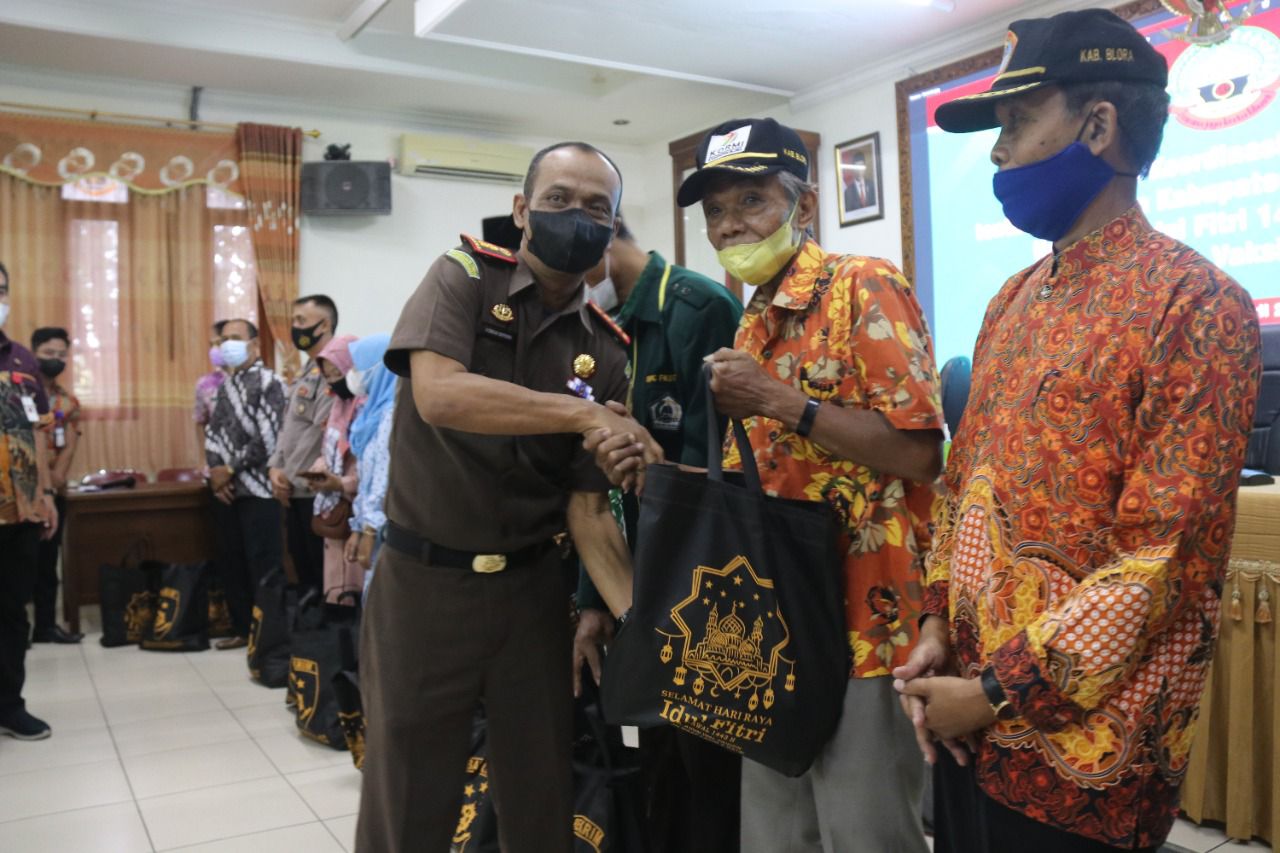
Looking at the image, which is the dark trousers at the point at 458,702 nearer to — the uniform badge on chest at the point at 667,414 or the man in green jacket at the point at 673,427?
the man in green jacket at the point at 673,427

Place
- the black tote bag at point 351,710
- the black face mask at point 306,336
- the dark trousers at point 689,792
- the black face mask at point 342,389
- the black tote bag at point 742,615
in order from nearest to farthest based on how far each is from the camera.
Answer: the black tote bag at point 742,615 → the dark trousers at point 689,792 → the black tote bag at point 351,710 → the black face mask at point 342,389 → the black face mask at point 306,336

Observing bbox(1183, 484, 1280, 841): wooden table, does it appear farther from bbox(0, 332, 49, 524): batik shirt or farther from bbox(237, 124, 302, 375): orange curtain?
bbox(237, 124, 302, 375): orange curtain

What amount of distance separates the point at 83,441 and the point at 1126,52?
6.91m

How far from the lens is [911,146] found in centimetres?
620

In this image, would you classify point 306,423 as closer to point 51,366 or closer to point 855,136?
point 51,366

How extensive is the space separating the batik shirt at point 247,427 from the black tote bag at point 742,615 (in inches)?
168

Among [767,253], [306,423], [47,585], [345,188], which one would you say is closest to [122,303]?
[345,188]

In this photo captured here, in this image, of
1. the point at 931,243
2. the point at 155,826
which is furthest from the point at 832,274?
the point at 931,243

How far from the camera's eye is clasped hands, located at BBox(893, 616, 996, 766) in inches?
41.6

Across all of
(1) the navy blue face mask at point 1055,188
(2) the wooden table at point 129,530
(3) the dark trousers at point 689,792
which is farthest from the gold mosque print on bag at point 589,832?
(2) the wooden table at point 129,530

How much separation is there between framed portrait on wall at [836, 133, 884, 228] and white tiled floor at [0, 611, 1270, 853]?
178 inches

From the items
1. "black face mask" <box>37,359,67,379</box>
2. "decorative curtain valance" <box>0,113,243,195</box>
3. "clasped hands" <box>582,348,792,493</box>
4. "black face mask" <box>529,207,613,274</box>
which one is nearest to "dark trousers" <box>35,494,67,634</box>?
"black face mask" <box>37,359,67,379</box>

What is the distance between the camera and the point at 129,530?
19.2 feet

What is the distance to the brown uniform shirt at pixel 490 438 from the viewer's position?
1.68 meters
